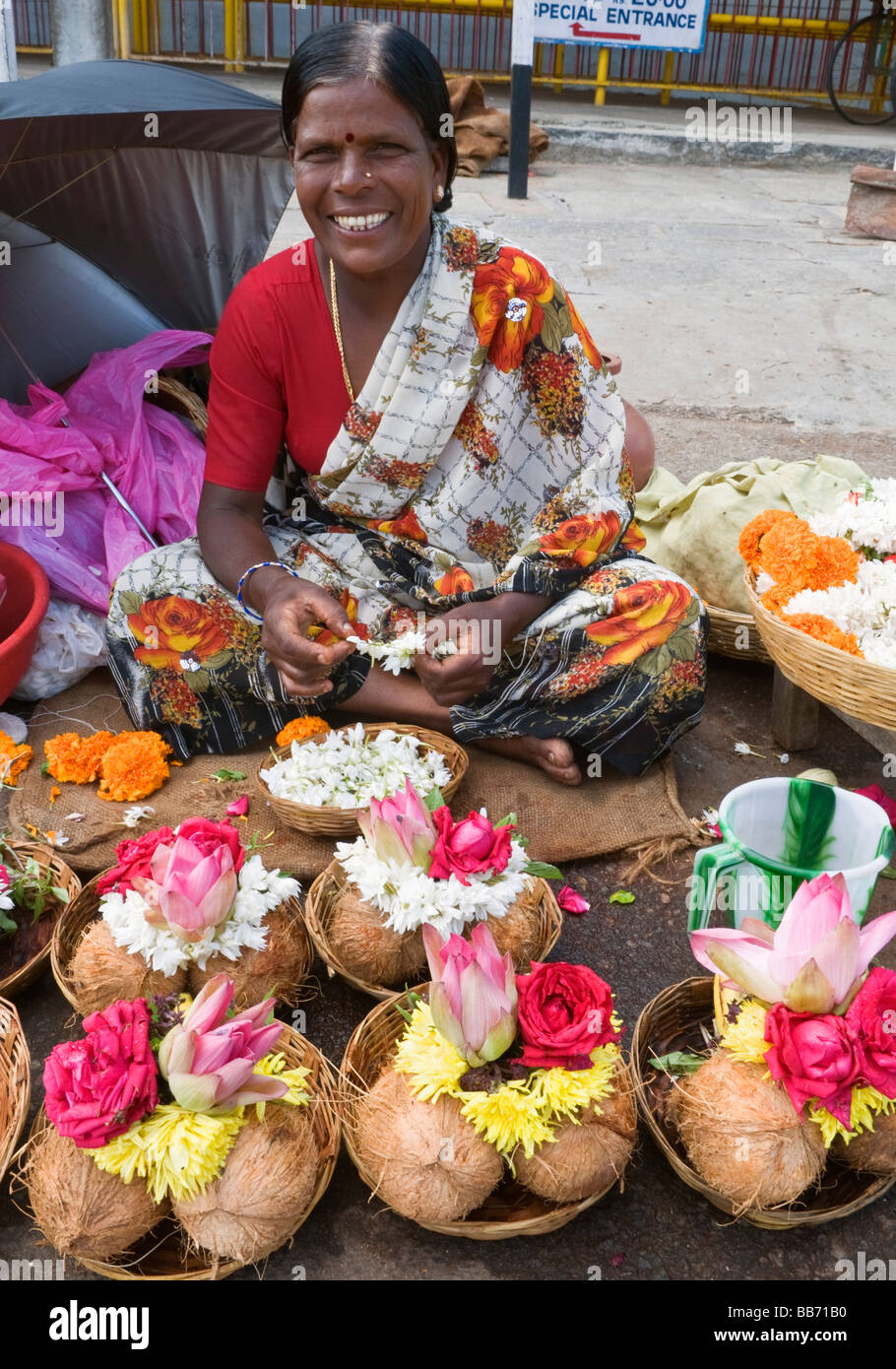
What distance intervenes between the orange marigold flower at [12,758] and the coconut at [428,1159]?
152 cm

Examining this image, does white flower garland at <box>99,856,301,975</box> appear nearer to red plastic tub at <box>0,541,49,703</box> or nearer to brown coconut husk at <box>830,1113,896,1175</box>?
brown coconut husk at <box>830,1113,896,1175</box>

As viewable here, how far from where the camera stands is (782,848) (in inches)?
83.9

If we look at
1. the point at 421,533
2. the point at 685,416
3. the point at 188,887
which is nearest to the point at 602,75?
the point at 685,416

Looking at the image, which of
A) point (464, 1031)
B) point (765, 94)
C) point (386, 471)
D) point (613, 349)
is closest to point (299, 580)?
point (386, 471)

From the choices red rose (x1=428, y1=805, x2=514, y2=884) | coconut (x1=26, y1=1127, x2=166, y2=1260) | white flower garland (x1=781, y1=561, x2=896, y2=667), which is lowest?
coconut (x1=26, y1=1127, x2=166, y2=1260)

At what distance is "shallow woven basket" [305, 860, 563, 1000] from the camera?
6.93 feet

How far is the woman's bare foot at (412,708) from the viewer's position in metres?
2.85

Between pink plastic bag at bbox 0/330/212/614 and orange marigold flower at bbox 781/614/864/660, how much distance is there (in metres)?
1.82

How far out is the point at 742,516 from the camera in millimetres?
3285

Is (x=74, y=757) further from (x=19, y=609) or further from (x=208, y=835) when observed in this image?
(x=208, y=835)

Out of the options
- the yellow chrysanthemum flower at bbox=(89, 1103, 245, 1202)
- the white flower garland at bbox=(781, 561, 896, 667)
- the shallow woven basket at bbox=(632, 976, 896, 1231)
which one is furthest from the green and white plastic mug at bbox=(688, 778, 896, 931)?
the yellow chrysanthemum flower at bbox=(89, 1103, 245, 1202)

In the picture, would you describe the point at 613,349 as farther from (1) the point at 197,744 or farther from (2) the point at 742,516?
(1) the point at 197,744

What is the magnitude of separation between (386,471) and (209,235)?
1484 millimetres

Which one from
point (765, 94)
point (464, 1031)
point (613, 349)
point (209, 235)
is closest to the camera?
point (464, 1031)
